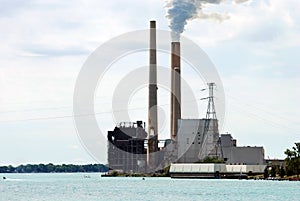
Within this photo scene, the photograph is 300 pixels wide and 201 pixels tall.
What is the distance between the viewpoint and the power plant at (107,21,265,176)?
510 feet

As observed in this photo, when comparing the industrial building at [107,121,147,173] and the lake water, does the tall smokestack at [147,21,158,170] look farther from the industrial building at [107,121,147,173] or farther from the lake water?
the lake water

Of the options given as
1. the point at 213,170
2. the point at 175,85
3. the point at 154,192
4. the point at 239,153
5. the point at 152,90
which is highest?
the point at 175,85

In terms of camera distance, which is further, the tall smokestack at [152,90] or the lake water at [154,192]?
the tall smokestack at [152,90]

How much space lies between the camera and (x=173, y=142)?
162 m

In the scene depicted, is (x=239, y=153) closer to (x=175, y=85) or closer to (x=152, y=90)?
(x=175, y=85)

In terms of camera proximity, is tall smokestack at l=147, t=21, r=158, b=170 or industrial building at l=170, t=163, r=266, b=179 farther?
industrial building at l=170, t=163, r=266, b=179

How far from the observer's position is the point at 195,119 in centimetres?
16150

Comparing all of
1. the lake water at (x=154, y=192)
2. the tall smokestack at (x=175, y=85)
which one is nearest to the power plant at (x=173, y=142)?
the tall smokestack at (x=175, y=85)

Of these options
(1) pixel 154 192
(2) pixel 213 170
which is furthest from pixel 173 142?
(1) pixel 154 192

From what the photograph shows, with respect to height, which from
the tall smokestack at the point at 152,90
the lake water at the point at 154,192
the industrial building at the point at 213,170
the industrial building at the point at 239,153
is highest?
the tall smokestack at the point at 152,90

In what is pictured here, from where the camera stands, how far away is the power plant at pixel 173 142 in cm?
15538

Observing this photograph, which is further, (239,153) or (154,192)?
(239,153)

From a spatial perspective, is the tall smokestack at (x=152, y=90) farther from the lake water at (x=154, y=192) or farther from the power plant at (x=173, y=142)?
the lake water at (x=154, y=192)

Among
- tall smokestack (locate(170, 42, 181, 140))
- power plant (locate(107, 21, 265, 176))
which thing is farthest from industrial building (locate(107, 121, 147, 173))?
tall smokestack (locate(170, 42, 181, 140))
